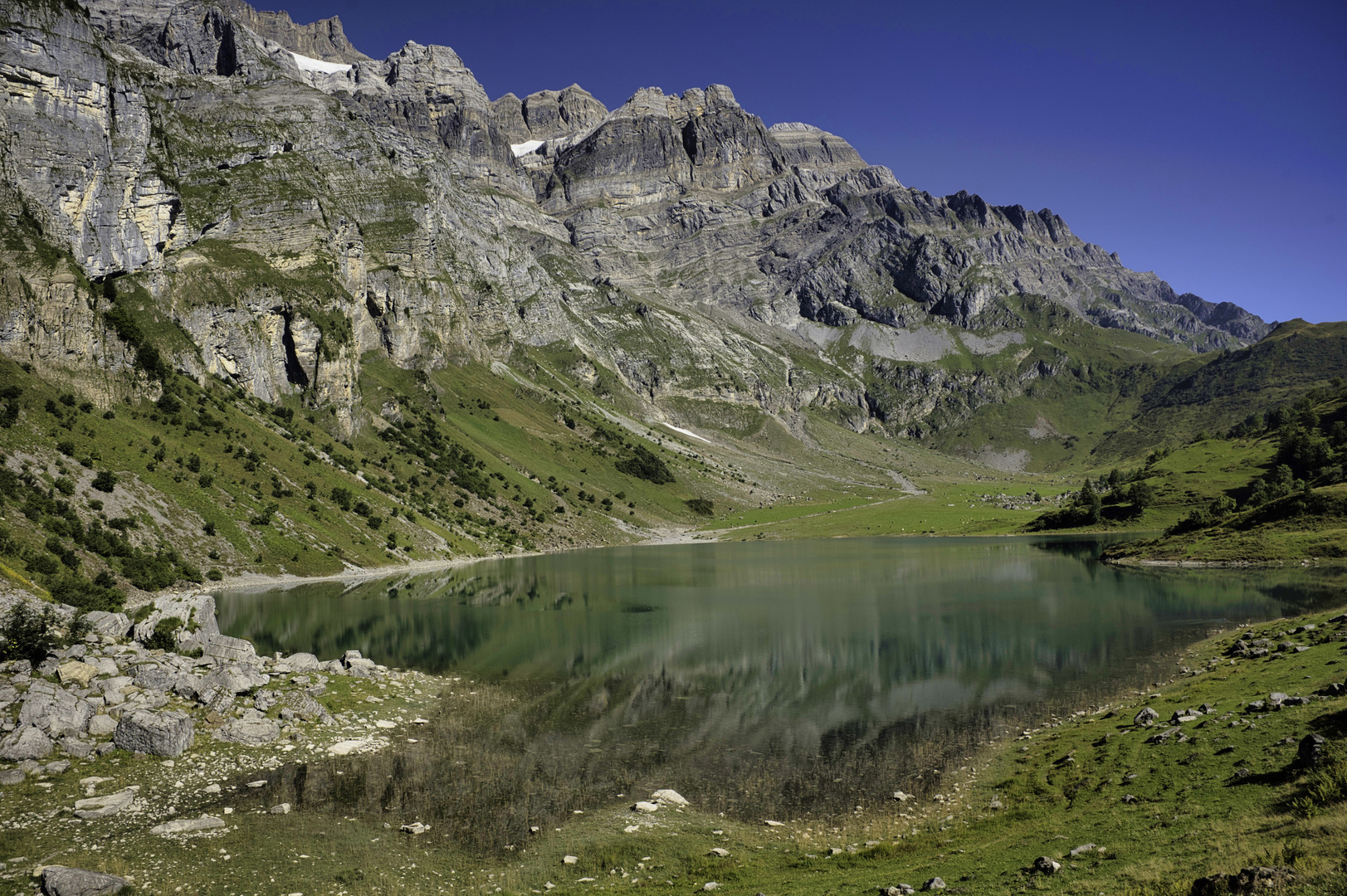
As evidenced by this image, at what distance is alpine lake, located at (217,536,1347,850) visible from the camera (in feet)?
77.8

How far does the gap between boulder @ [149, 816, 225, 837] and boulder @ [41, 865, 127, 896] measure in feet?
10.3

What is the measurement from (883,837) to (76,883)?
19009 mm

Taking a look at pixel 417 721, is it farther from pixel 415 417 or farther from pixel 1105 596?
pixel 415 417

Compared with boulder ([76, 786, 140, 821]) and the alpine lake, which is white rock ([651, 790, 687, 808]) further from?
boulder ([76, 786, 140, 821])

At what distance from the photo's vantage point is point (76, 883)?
15.0m

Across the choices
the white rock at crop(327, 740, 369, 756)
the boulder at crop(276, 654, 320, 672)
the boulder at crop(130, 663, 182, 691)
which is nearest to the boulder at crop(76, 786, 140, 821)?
the white rock at crop(327, 740, 369, 756)

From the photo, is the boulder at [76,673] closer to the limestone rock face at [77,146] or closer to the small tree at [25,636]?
the small tree at [25,636]

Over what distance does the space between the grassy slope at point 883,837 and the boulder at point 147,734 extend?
551mm

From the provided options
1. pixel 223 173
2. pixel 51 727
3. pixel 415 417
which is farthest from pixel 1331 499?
pixel 223 173

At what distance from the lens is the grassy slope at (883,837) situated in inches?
539

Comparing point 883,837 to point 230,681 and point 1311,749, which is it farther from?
point 230,681

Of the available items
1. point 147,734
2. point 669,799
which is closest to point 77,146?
point 147,734

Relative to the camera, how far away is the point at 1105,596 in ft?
209

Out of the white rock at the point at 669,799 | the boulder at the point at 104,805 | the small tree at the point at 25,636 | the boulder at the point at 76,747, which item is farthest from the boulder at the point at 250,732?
the white rock at the point at 669,799
